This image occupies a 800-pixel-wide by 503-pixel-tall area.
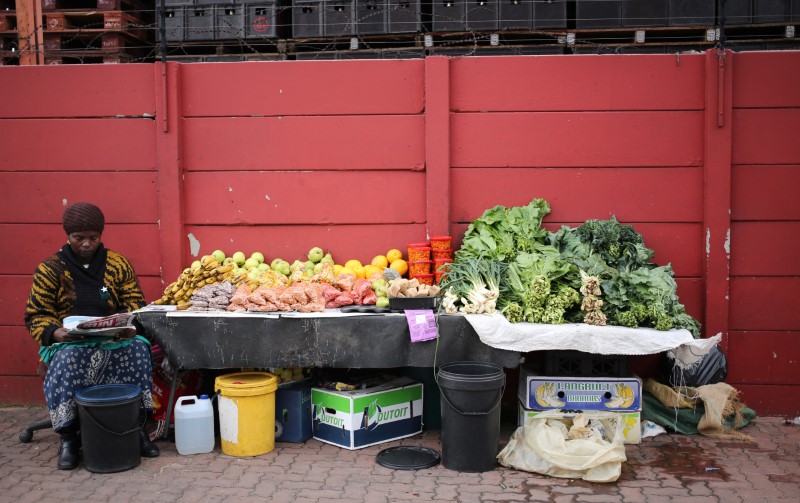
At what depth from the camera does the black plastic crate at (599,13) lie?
26.3ft

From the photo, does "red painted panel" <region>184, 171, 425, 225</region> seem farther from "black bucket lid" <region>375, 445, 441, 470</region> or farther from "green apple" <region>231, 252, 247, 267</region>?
"black bucket lid" <region>375, 445, 441, 470</region>

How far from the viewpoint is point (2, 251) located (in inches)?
259

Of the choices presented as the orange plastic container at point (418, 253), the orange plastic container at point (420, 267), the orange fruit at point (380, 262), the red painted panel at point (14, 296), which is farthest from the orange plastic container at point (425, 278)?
the red painted panel at point (14, 296)

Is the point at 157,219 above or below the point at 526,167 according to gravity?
below

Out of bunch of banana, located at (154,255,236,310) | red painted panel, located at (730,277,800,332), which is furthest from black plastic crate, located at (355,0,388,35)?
red painted panel, located at (730,277,800,332)

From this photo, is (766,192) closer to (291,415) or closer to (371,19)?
(291,415)

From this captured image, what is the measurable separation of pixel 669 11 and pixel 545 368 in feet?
15.3

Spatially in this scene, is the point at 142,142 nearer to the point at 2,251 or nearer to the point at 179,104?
the point at 179,104

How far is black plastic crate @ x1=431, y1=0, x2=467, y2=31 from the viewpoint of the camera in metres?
8.15

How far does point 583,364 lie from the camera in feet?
18.5

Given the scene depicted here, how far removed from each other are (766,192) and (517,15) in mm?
3444

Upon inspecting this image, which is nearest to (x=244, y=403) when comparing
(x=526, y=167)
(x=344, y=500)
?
(x=344, y=500)

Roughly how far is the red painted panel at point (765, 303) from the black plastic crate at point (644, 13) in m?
3.35

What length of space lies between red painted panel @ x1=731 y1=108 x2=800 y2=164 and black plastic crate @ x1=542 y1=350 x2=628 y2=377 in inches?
84.0
